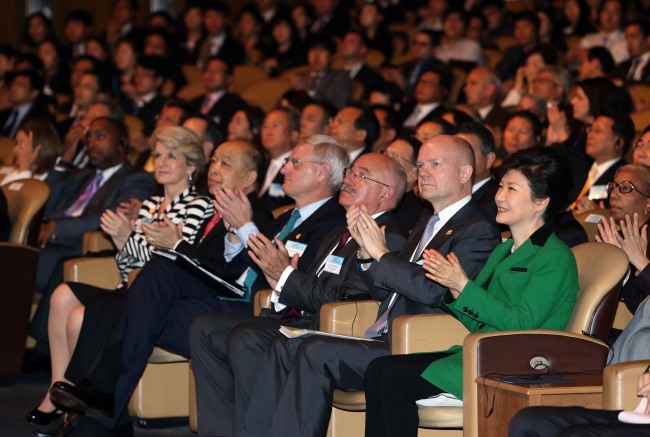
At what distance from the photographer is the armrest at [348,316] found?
390cm

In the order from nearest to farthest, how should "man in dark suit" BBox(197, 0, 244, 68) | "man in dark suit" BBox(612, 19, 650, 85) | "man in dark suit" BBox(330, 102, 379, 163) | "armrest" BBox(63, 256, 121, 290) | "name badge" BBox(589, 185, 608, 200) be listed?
"name badge" BBox(589, 185, 608, 200) < "armrest" BBox(63, 256, 121, 290) < "man in dark suit" BBox(330, 102, 379, 163) < "man in dark suit" BBox(612, 19, 650, 85) < "man in dark suit" BBox(197, 0, 244, 68)

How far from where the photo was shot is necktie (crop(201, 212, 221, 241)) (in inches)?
193

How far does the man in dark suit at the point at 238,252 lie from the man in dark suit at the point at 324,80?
152 inches

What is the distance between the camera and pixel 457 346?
3.56 meters

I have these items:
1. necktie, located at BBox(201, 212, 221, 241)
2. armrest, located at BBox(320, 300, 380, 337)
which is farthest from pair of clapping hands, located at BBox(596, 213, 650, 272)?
necktie, located at BBox(201, 212, 221, 241)

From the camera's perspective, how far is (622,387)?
9.66ft

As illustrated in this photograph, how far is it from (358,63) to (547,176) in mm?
5749

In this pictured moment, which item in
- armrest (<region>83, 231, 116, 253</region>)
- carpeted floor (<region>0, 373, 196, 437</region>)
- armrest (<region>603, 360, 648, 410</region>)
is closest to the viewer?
armrest (<region>603, 360, 648, 410</region>)

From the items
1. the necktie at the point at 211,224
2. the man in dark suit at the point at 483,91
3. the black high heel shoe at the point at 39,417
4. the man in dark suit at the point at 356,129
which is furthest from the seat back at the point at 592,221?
the man in dark suit at the point at 483,91

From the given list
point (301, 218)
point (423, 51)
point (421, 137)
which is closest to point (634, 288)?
point (301, 218)

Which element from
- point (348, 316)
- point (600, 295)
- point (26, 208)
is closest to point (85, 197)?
point (26, 208)

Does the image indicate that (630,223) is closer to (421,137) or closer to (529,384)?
(529,384)

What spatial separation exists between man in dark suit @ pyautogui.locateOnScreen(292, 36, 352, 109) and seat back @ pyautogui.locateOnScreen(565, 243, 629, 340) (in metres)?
5.08

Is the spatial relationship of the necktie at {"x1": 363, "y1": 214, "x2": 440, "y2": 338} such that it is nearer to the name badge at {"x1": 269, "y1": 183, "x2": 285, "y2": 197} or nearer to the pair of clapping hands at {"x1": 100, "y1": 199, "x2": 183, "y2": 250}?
the pair of clapping hands at {"x1": 100, "y1": 199, "x2": 183, "y2": 250}
